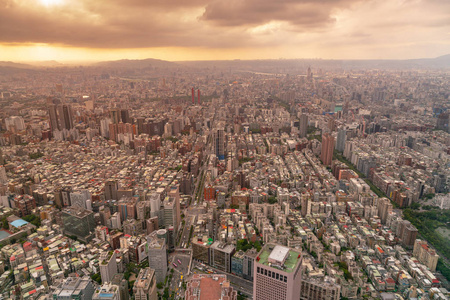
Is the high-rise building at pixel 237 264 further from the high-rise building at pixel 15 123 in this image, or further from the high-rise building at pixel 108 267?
the high-rise building at pixel 15 123

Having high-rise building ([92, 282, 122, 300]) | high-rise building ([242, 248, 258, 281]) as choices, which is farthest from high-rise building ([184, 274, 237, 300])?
high-rise building ([92, 282, 122, 300])

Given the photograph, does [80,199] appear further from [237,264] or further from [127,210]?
Result: [237,264]

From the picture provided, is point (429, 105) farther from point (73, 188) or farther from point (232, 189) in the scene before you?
point (73, 188)

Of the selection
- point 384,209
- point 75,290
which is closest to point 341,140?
point 384,209

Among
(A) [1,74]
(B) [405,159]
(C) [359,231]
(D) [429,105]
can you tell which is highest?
(A) [1,74]

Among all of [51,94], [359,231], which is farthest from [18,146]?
[359,231]

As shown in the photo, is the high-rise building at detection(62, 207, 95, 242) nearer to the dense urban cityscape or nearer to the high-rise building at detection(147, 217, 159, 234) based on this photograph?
the dense urban cityscape
